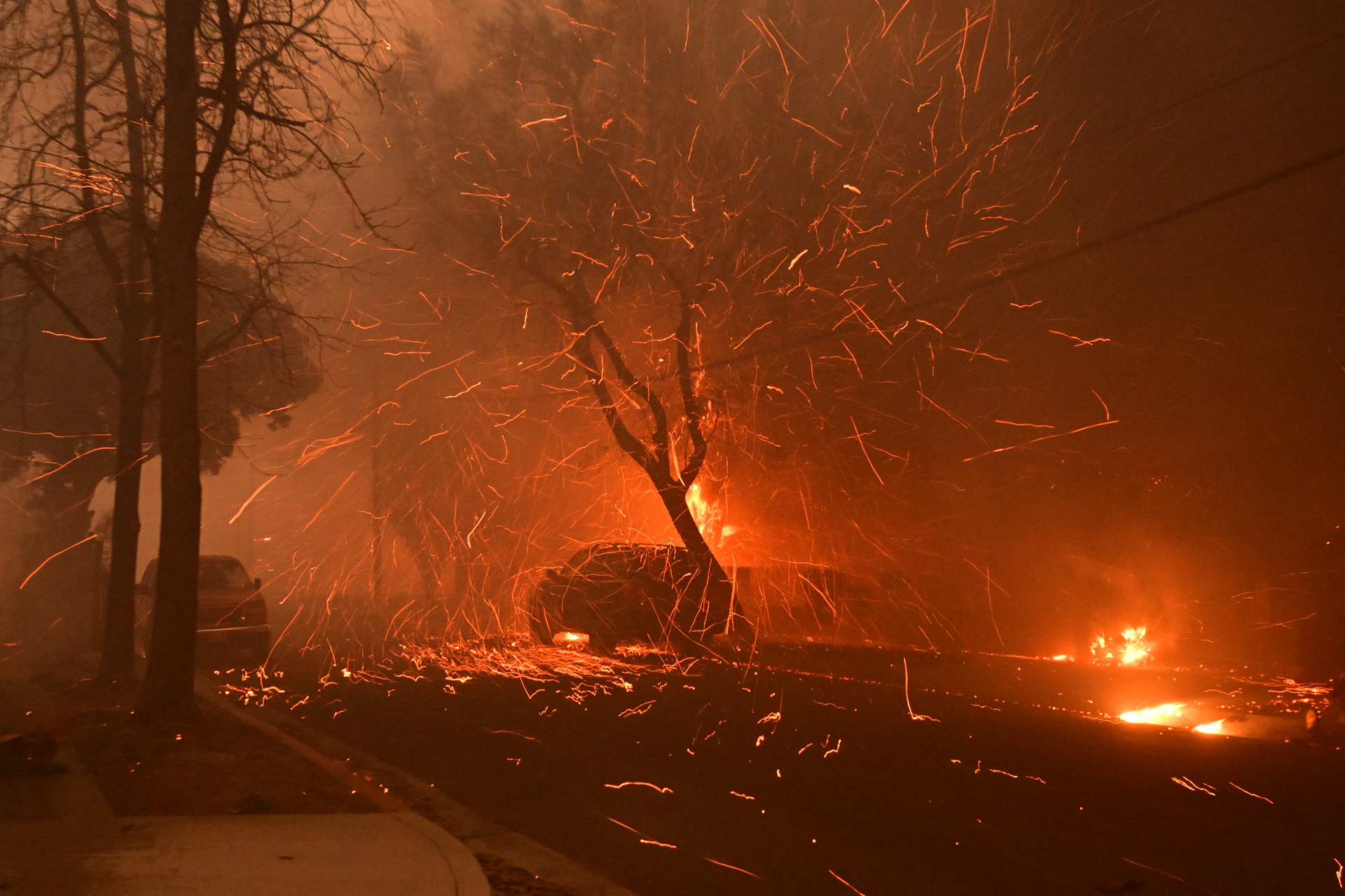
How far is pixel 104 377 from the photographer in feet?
70.3

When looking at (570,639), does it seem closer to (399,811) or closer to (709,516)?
(709,516)

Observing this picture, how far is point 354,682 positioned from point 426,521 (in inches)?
354

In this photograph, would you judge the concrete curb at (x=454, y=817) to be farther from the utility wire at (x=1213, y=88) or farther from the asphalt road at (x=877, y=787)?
the utility wire at (x=1213, y=88)

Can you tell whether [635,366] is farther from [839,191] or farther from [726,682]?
[726,682]

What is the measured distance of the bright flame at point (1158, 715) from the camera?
8.96 metres

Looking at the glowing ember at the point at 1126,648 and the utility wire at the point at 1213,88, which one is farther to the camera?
the glowing ember at the point at 1126,648

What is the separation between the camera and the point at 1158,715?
9.23m

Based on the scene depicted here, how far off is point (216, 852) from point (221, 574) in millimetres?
13352

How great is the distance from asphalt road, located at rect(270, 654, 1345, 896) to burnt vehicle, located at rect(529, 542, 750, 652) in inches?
150

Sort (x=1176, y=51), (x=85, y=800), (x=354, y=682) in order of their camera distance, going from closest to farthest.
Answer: (x=85, y=800) < (x=354, y=682) < (x=1176, y=51)

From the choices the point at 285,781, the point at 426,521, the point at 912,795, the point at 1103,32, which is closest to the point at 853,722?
the point at 912,795

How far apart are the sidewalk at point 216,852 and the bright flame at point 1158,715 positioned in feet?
21.4

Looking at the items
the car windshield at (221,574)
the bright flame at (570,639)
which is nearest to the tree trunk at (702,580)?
the bright flame at (570,639)

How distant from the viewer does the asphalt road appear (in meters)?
5.34
